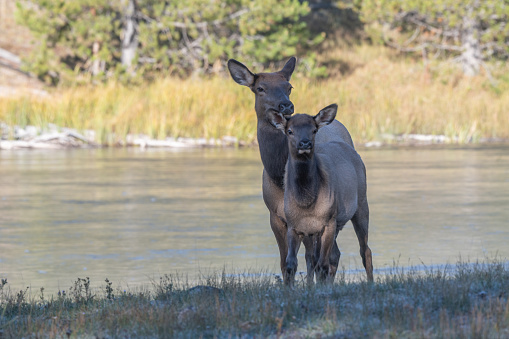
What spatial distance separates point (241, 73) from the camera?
9711 millimetres

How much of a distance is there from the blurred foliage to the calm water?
1097 centimetres

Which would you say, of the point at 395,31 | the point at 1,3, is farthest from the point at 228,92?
the point at 1,3

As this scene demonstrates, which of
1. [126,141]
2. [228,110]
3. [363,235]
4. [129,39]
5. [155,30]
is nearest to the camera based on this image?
[363,235]

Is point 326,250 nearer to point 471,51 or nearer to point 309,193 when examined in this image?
point 309,193

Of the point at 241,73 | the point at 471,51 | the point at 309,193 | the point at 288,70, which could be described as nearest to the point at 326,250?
the point at 309,193

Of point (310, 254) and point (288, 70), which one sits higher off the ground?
point (288, 70)

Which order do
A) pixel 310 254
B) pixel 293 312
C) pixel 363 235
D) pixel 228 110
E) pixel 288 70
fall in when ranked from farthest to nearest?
1. pixel 228 110
2. pixel 288 70
3. pixel 363 235
4. pixel 310 254
5. pixel 293 312

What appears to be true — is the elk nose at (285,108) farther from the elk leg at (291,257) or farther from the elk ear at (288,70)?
the elk leg at (291,257)

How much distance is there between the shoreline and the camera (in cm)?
3022

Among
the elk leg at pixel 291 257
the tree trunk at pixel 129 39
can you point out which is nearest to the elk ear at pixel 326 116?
the elk leg at pixel 291 257

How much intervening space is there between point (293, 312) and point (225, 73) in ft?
110

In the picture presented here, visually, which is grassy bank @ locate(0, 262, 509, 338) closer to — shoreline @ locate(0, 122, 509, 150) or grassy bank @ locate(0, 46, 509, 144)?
shoreline @ locate(0, 122, 509, 150)

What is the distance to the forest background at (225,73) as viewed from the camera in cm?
3142

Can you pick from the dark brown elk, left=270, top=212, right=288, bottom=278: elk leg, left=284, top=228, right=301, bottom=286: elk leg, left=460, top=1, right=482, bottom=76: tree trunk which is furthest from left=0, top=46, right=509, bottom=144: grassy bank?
left=284, top=228, right=301, bottom=286: elk leg
